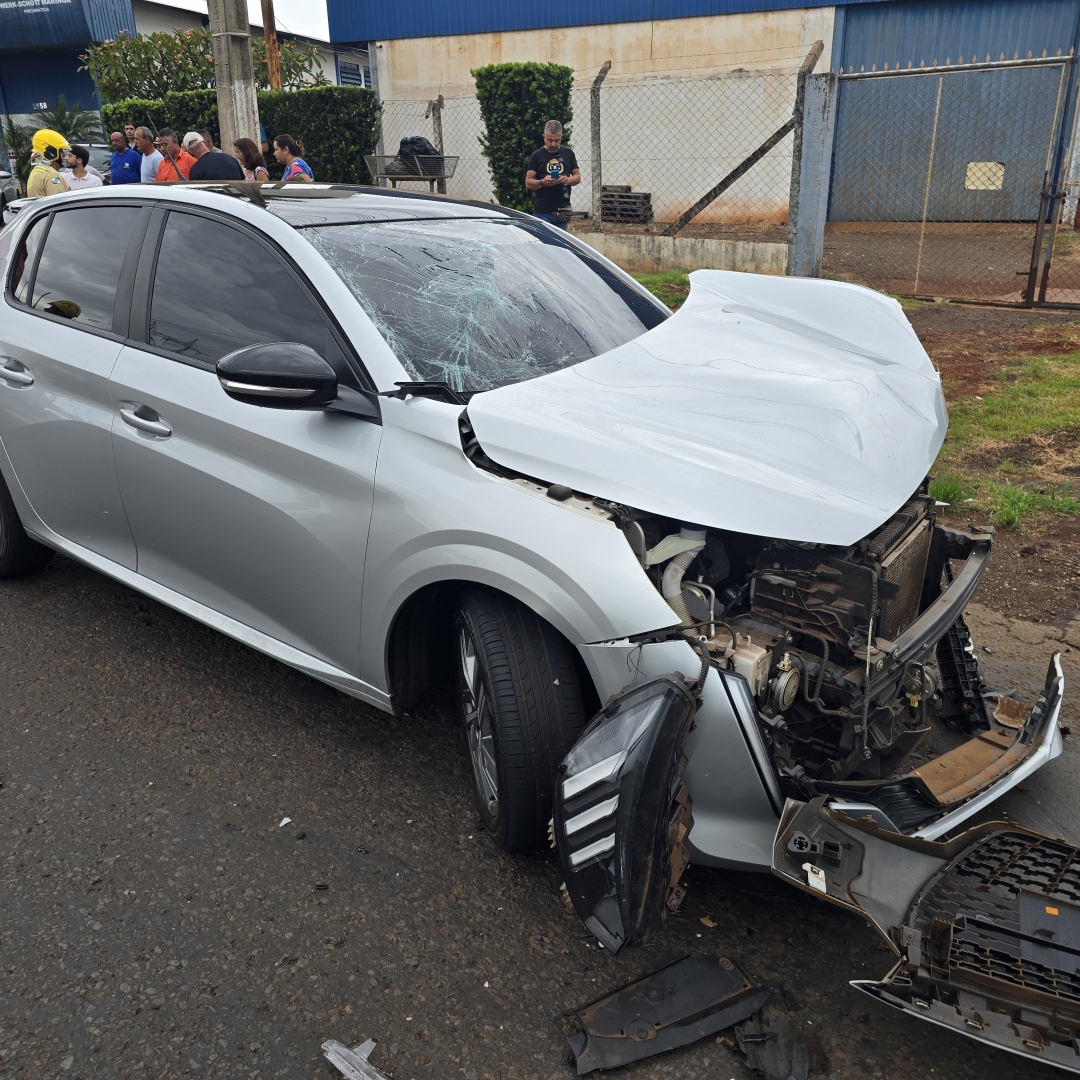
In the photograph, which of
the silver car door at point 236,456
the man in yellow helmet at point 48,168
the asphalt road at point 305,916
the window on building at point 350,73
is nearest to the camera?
the asphalt road at point 305,916

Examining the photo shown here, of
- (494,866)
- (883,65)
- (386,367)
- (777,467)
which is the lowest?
(494,866)

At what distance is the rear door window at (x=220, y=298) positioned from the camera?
3027mm

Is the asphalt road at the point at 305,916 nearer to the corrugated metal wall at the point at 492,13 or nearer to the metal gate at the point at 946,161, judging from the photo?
the metal gate at the point at 946,161

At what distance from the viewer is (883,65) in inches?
631

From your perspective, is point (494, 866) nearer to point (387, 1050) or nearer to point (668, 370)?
point (387, 1050)

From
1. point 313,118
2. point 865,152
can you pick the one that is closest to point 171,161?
point 313,118

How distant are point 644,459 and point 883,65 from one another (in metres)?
16.4

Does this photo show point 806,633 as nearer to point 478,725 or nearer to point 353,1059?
point 478,725

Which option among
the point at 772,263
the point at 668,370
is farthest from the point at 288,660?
the point at 772,263

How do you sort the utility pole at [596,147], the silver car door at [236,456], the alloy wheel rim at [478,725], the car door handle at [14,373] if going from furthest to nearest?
the utility pole at [596,147] → the car door handle at [14,373] → the silver car door at [236,456] → the alloy wheel rim at [478,725]

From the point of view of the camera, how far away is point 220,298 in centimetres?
322

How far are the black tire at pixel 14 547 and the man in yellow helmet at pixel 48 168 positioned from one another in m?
6.70

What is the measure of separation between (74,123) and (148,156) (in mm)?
16106

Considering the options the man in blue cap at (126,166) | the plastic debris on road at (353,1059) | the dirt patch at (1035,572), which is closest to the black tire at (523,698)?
the plastic debris on road at (353,1059)
